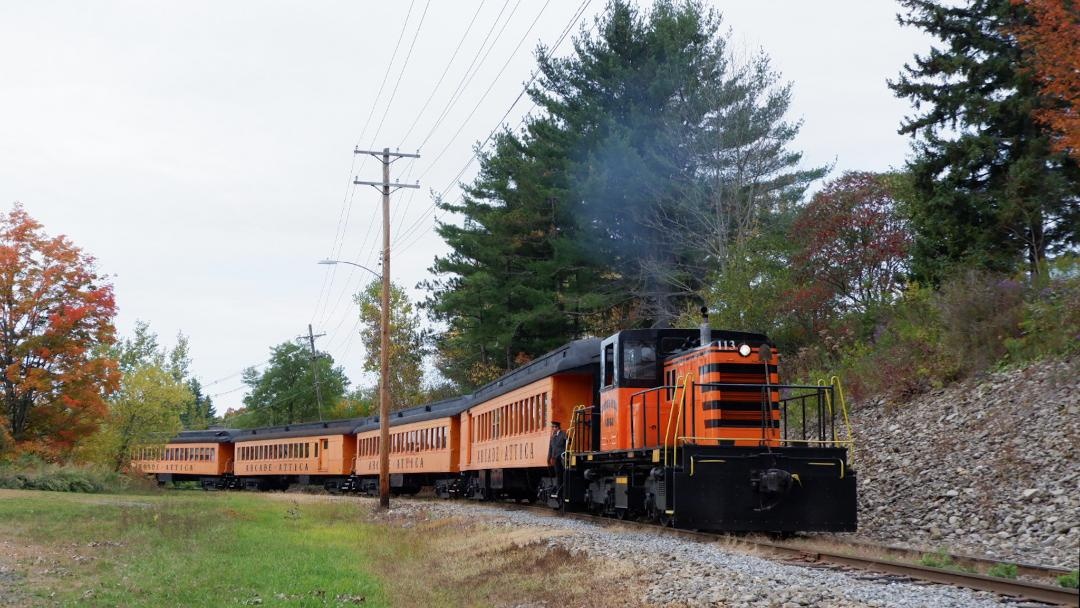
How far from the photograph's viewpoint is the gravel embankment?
332 inches

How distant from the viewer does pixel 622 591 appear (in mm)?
9453

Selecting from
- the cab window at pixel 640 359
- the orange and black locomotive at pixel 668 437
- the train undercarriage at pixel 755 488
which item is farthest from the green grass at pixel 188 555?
the cab window at pixel 640 359

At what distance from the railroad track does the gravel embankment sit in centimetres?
30

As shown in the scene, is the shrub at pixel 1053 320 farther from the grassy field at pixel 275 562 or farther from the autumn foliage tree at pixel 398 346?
the autumn foliage tree at pixel 398 346

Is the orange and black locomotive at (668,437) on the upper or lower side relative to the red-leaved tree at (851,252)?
lower

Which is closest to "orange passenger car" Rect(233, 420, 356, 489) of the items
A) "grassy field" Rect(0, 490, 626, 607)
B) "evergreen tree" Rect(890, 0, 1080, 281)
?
"grassy field" Rect(0, 490, 626, 607)

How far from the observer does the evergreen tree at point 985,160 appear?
20.5 meters

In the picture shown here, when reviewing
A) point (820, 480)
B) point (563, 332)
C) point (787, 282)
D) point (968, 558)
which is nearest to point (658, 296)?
point (563, 332)

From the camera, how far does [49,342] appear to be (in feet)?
110

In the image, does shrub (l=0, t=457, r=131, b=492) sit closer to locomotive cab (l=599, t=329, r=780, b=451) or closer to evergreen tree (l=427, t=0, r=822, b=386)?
evergreen tree (l=427, t=0, r=822, b=386)

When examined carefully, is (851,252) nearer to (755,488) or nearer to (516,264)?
(755,488)

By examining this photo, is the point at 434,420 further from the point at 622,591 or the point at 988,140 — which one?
the point at 622,591

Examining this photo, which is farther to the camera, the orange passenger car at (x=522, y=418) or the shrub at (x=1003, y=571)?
the orange passenger car at (x=522, y=418)

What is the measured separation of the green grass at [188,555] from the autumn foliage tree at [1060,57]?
13350mm
